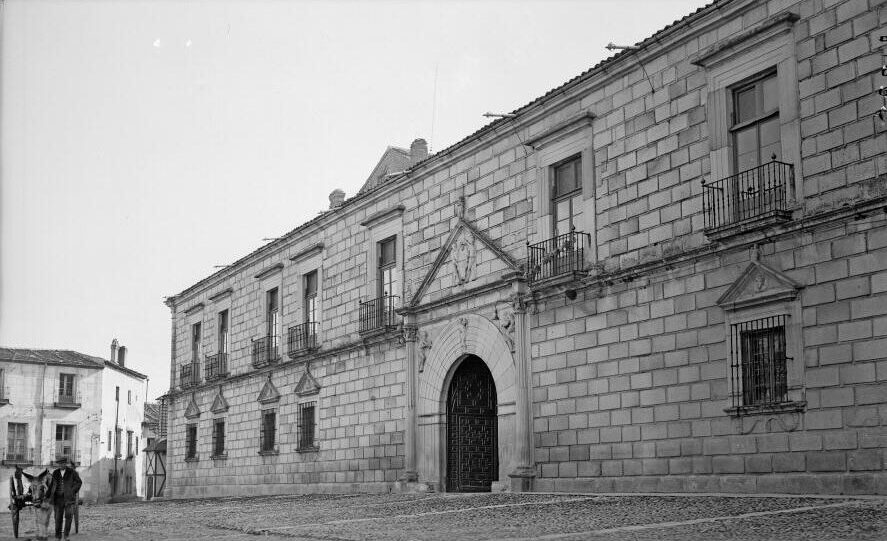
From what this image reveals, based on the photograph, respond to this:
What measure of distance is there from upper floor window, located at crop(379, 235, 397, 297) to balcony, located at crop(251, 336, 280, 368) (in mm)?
5580

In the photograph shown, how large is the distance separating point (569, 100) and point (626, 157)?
1.87 meters

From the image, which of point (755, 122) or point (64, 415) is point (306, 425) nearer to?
point (755, 122)

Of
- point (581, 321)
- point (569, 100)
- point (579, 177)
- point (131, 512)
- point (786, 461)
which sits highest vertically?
point (569, 100)

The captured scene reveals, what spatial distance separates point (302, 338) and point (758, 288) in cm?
1492

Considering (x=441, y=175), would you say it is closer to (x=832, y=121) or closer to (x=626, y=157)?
(x=626, y=157)

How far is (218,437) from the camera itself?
31.8 m

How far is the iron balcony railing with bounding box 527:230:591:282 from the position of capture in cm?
1698

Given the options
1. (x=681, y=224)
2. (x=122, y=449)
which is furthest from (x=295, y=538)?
(x=122, y=449)

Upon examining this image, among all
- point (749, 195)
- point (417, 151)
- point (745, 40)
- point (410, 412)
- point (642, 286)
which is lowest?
point (410, 412)

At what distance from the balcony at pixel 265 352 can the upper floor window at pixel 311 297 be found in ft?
5.79

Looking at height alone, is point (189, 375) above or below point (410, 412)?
above

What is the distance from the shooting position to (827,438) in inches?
496

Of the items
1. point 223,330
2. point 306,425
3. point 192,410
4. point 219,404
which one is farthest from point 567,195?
point 192,410

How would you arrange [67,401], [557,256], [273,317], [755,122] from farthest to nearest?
1. [67,401]
2. [273,317]
3. [557,256]
4. [755,122]
